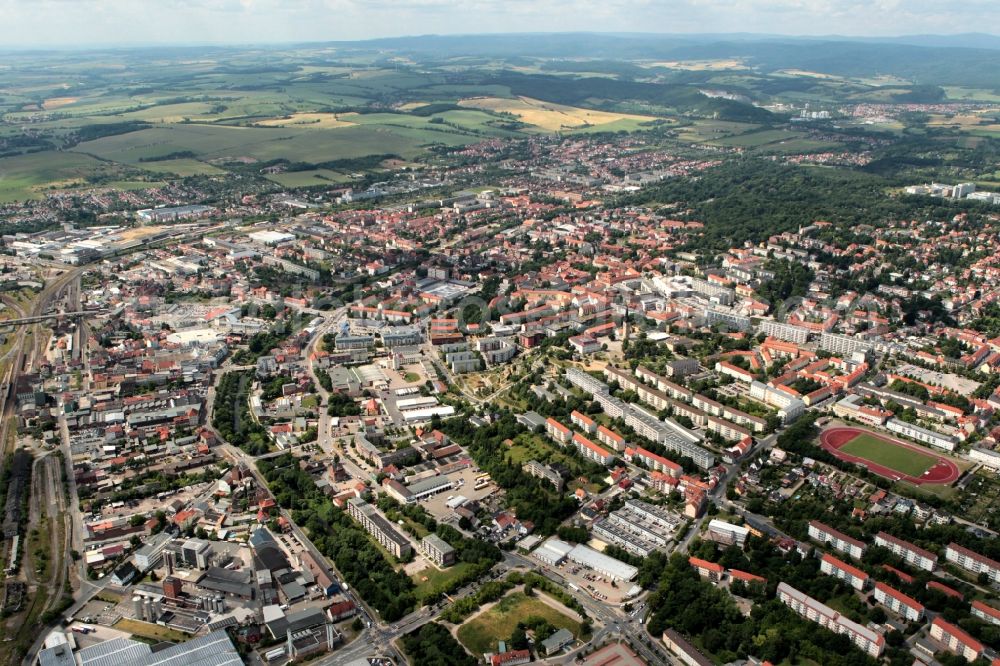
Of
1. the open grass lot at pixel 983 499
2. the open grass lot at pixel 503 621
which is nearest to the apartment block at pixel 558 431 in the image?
the open grass lot at pixel 503 621

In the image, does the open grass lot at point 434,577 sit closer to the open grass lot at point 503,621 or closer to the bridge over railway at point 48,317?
the open grass lot at point 503,621

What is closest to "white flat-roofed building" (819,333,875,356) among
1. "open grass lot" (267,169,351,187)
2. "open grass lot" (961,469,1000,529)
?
"open grass lot" (961,469,1000,529)

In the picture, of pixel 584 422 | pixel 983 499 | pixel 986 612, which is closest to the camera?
pixel 986 612

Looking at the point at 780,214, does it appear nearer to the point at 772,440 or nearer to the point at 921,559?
the point at 772,440

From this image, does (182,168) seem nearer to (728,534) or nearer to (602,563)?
(602,563)

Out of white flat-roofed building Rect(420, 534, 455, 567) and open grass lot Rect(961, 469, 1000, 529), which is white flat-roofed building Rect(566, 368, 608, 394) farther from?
open grass lot Rect(961, 469, 1000, 529)

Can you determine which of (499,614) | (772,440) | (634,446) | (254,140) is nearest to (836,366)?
(772,440)

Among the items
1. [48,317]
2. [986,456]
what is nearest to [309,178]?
[48,317]
